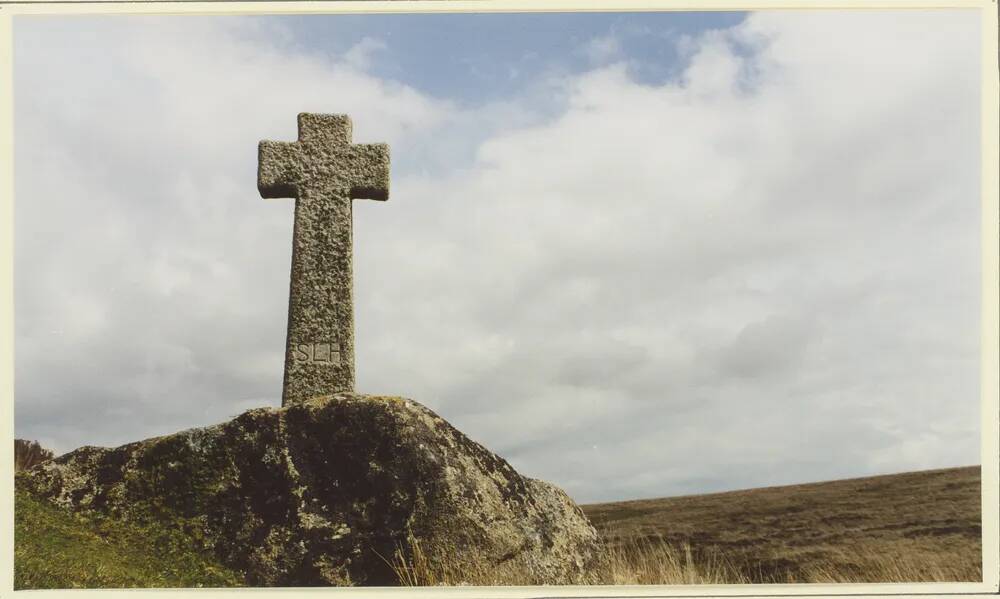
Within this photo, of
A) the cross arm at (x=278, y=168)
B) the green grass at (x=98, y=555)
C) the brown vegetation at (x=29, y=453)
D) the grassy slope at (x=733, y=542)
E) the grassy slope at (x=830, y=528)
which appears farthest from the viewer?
the brown vegetation at (x=29, y=453)

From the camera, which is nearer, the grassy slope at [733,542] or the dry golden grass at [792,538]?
the grassy slope at [733,542]

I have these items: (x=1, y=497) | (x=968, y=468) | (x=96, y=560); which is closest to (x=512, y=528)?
(x=96, y=560)

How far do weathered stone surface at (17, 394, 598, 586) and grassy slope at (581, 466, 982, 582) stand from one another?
1739 millimetres

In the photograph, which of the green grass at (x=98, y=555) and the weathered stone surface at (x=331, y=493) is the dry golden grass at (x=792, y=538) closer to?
the weathered stone surface at (x=331, y=493)

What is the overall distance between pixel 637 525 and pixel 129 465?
28.1ft

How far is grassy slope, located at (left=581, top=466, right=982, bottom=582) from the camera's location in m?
8.44

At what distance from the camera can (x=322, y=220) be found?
350 inches

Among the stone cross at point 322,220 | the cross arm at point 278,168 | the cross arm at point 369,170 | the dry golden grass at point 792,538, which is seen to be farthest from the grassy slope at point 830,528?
the cross arm at point 278,168

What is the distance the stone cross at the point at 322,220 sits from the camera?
28.1ft

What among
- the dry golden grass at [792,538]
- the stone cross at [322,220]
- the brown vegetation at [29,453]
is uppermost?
the stone cross at [322,220]

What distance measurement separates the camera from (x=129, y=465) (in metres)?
7.01

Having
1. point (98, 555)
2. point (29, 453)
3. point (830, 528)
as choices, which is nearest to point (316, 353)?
point (98, 555)

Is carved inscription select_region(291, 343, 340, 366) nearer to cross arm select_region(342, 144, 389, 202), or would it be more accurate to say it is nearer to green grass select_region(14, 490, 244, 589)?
cross arm select_region(342, 144, 389, 202)

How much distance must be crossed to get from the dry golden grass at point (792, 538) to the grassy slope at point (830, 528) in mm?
17
